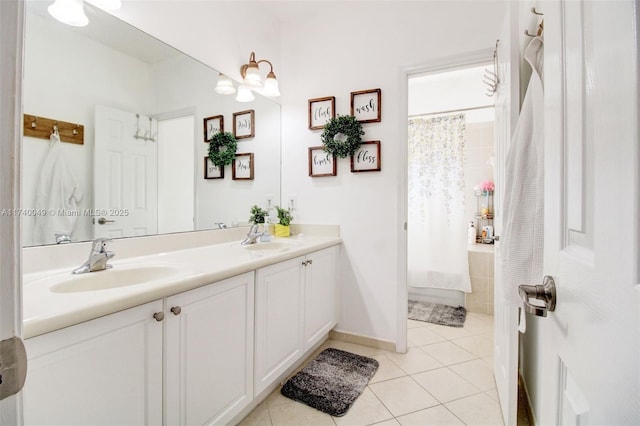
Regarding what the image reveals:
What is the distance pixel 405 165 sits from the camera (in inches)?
87.1

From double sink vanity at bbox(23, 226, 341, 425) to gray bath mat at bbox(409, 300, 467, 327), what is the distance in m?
1.48

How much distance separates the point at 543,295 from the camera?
23.1 inches

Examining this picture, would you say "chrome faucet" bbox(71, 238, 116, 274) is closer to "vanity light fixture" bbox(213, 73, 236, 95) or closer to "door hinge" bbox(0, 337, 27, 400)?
"door hinge" bbox(0, 337, 27, 400)

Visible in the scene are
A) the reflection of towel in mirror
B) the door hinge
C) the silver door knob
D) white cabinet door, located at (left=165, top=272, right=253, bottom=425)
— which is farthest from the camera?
the reflection of towel in mirror

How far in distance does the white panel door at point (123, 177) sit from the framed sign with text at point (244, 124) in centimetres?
72

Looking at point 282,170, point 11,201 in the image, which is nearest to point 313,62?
point 282,170

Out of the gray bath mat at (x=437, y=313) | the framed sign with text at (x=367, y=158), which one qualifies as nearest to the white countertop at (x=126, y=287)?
the framed sign with text at (x=367, y=158)

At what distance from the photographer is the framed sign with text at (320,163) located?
7.85 feet

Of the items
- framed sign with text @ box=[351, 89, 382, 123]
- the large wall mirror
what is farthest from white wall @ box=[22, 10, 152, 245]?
framed sign with text @ box=[351, 89, 382, 123]

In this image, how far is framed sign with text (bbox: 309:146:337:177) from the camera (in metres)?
2.39

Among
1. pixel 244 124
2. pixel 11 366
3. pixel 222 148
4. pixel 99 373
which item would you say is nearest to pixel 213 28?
pixel 244 124

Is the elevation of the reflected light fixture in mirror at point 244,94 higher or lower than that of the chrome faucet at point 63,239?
higher

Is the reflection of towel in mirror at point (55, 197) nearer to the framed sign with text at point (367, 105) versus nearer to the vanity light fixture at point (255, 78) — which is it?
the vanity light fixture at point (255, 78)

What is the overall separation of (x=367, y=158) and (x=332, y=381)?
1549mm
